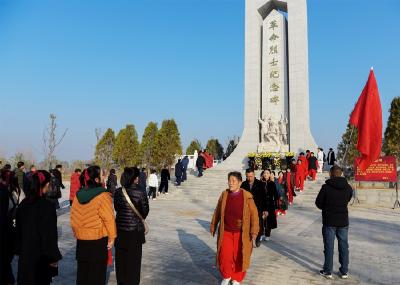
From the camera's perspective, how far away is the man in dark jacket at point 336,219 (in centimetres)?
488

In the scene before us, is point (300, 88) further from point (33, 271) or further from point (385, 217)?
point (33, 271)

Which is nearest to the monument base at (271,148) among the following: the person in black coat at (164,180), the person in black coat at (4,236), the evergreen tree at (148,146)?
the person in black coat at (164,180)

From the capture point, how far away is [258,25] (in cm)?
2555

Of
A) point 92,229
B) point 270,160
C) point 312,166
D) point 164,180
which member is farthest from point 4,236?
point 270,160

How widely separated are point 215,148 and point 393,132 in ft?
86.0

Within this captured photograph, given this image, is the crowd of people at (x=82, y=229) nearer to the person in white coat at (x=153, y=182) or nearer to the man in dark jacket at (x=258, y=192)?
the man in dark jacket at (x=258, y=192)

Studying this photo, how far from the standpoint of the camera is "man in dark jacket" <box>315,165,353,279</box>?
4883 mm

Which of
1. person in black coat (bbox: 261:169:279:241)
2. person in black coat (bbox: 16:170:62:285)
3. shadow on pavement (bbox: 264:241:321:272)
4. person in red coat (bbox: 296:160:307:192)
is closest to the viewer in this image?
person in black coat (bbox: 16:170:62:285)

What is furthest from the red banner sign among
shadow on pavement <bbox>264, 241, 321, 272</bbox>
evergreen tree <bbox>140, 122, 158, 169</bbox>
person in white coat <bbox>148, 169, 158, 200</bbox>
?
evergreen tree <bbox>140, 122, 158, 169</bbox>

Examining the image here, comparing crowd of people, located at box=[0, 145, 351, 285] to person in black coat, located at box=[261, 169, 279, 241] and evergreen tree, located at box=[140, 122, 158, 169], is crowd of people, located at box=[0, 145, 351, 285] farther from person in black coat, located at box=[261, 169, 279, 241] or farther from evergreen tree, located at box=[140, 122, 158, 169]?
evergreen tree, located at box=[140, 122, 158, 169]

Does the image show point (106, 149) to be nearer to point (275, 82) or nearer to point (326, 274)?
point (275, 82)

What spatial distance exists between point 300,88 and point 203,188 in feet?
34.1

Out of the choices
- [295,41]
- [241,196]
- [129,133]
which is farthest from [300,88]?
[129,133]

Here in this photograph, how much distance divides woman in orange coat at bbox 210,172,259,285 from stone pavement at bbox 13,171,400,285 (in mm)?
385
